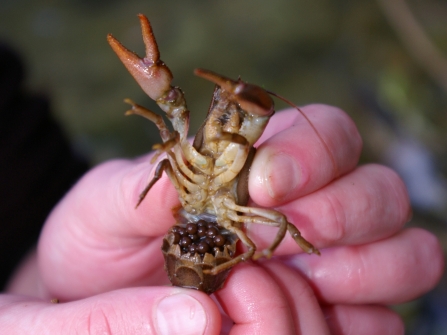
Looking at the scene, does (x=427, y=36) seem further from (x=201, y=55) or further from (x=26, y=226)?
(x=26, y=226)

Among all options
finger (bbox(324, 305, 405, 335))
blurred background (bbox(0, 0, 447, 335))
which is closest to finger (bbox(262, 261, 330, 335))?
finger (bbox(324, 305, 405, 335))

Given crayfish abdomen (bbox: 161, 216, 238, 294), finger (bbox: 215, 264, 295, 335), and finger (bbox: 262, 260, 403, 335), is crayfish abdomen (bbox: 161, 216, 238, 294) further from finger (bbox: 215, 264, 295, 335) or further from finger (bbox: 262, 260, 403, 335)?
finger (bbox: 262, 260, 403, 335)

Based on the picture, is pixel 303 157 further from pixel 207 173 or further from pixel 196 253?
pixel 196 253

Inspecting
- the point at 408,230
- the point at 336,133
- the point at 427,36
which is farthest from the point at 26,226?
the point at 427,36

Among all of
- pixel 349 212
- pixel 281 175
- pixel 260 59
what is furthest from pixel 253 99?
pixel 260 59

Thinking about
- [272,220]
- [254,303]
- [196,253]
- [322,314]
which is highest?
[272,220]
